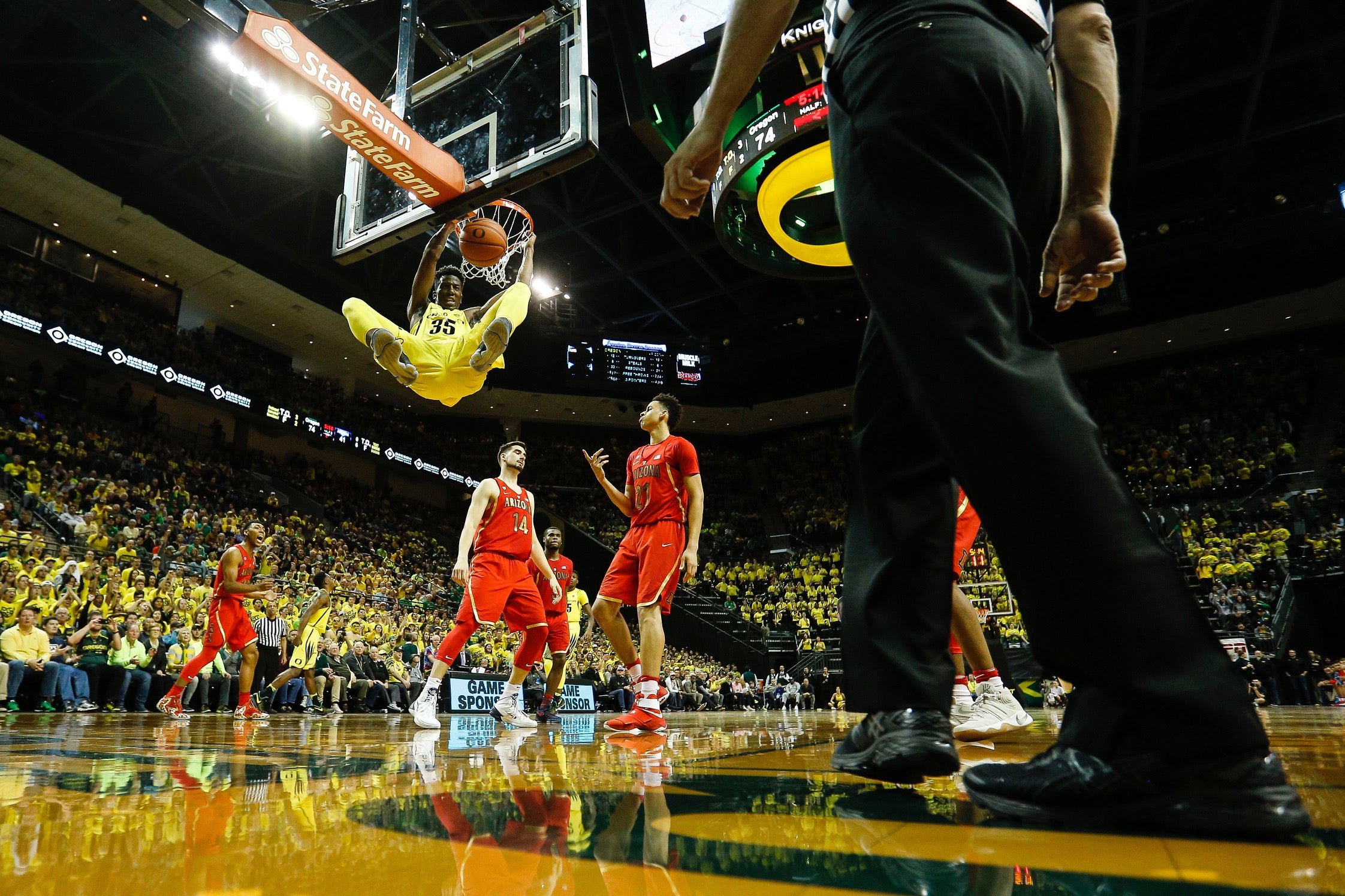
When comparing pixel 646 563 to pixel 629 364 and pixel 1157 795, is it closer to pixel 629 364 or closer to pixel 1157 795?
pixel 1157 795

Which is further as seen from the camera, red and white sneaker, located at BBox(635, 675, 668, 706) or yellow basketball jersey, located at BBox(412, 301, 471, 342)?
yellow basketball jersey, located at BBox(412, 301, 471, 342)

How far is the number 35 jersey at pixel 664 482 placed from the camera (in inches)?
170

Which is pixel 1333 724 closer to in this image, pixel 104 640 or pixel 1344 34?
pixel 104 640

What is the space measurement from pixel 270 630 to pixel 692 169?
35.6 feet

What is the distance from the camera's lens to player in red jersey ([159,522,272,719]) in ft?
20.0

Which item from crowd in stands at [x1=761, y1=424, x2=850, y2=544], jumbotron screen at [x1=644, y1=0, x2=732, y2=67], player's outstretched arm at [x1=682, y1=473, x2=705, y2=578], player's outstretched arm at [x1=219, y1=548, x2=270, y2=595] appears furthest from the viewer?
crowd in stands at [x1=761, y1=424, x2=850, y2=544]

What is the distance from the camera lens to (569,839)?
87cm

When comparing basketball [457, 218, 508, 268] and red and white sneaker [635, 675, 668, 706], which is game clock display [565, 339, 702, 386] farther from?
red and white sneaker [635, 675, 668, 706]

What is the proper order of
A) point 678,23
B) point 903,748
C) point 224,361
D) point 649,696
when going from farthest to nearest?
point 224,361 < point 678,23 < point 649,696 < point 903,748

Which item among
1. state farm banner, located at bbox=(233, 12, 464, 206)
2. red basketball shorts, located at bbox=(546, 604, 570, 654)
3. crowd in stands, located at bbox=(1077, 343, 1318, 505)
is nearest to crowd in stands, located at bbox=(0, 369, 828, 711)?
red basketball shorts, located at bbox=(546, 604, 570, 654)

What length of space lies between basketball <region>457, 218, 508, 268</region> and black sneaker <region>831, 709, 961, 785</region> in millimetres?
5126

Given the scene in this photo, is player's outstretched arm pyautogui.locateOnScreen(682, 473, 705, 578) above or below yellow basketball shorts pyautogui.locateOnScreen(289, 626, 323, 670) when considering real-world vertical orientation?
above

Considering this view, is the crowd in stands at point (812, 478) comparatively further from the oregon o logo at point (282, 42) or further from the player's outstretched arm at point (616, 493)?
the oregon o logo at point (282, 42)

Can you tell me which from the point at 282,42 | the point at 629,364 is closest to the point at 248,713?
the point at 282,42
